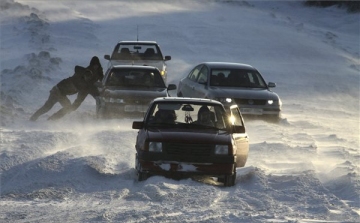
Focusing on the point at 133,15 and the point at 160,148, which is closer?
the point at 160,148

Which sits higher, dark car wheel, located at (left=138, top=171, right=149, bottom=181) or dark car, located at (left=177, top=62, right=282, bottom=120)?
dark car wheel, located at (left=138, top=171, right=149, bottom=181)

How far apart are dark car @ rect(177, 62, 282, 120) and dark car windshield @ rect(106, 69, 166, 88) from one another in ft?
3.12

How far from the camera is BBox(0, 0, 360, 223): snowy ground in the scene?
35.8ft

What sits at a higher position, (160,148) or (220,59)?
(160,148)

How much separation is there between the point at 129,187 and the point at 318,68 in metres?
25.8

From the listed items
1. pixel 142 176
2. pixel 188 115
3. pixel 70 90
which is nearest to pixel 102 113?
pixel 70 90

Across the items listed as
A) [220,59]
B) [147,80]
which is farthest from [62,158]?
[220,59]

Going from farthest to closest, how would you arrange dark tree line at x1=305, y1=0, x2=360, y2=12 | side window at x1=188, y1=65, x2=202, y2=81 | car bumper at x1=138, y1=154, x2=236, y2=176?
1. dark tree line at x1=305, y1=0, x2=360, y2=12
2. side window at x1=188, y1=65, x2=202, y2=81
3. car bumper at x1=138, y1=154, x2=236, y2=176

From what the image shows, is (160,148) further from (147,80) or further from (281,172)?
(147,80)

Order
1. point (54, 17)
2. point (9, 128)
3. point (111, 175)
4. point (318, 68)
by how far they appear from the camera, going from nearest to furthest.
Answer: point (111, 175) < point (9, 128) < point (318, 68) < point (54, 17)

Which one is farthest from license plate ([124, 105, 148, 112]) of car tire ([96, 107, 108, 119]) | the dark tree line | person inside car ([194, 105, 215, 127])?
the dark tree line

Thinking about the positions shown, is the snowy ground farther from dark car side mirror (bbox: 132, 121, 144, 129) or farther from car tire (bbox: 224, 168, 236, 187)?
dark car side mirror (bbox: 132, 121, 144, 129)

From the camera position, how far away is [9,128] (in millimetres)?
19656

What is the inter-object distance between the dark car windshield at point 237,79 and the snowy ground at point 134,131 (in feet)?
4.07
